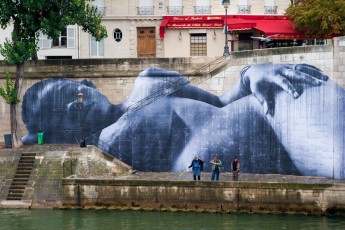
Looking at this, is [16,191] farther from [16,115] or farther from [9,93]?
[9,93]

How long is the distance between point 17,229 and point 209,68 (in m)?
14.2

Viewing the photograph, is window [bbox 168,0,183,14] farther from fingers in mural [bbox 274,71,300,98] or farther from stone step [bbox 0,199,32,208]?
stone step [bbox 0,199,32,208]

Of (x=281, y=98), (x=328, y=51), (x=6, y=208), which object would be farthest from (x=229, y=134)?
(x=6, y=208)

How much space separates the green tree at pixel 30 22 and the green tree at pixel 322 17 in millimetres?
11567

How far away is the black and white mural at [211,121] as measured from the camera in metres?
47.8

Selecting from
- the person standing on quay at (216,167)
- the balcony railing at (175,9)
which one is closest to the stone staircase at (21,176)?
the person standing on quay at (216,167)

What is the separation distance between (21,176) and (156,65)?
364 inches

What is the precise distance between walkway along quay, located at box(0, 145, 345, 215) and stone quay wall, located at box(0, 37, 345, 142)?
4017 mm

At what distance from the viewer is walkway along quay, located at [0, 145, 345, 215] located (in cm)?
4406

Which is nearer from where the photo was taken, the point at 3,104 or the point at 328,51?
the point at 328,51

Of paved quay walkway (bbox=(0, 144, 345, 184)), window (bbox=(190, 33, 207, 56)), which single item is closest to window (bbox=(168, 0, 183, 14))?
window (bbox=(190, 33, 207, 56))

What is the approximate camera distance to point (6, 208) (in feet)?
154

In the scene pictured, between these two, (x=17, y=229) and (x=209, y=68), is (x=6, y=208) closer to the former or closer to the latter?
(x=17, y=229)

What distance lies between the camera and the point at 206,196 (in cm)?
4491
